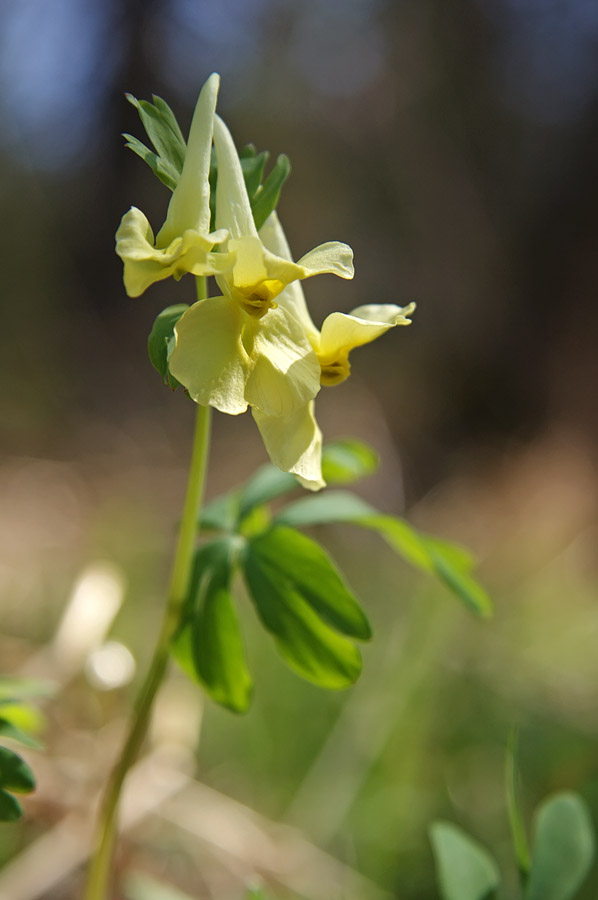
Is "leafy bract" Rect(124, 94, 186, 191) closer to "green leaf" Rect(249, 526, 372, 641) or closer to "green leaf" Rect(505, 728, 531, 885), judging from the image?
"green leaf" Rect(249, 526, 372, 641)

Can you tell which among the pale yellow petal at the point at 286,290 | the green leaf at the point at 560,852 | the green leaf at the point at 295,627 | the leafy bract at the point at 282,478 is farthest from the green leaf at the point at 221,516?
the green leaf at the point at 560,852

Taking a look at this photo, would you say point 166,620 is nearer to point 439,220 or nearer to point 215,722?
point 215,722

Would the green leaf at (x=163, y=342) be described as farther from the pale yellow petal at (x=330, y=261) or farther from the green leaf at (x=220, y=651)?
the green leaf at (x=220, y=651)

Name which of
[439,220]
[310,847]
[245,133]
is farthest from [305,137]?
[310,847]

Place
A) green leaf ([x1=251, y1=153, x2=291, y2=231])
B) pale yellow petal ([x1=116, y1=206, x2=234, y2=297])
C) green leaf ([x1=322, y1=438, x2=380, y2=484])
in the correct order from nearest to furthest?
pale yellow petal ([x1=116, y1=206, x2=234, y2=297]), green leaf ([x1=251, y1=153, x2=291, y2=231]), green leaf ([x1=322, y1=438, x2=380, y2=484])

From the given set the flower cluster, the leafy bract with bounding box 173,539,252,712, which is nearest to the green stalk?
the leafy bract with bounding box 173,539,252,712

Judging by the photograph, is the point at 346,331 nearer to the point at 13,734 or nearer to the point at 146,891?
the point at 13,734

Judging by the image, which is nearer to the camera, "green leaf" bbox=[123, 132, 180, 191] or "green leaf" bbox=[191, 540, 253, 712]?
"green leaf" bbox=[123, 132, 180, 191]
